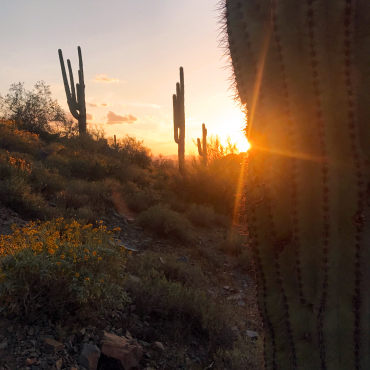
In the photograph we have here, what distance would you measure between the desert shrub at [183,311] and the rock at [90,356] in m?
1.03

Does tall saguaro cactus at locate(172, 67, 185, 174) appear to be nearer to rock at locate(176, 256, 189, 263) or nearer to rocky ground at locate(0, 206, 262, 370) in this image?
rock at locate(176, 256, 189, 263)

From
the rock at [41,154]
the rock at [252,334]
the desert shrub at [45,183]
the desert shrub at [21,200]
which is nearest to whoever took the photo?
the rock at [252,334]

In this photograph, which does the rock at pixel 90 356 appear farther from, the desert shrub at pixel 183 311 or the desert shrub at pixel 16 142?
the desert shrub at pixel 16 142

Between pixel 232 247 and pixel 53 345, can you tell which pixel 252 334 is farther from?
pixel 232 247

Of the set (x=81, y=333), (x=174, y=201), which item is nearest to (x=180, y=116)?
(x=174, y=201)

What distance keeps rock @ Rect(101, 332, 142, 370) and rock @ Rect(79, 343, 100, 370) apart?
0.08 metres

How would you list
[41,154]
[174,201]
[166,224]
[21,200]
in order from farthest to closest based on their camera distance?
[41,154]
[174,201]
[166,224]
[21,200]

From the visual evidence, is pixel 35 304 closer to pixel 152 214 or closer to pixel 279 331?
pixel 279 331

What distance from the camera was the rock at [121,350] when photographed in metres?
2.96

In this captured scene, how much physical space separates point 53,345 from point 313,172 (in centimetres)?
267

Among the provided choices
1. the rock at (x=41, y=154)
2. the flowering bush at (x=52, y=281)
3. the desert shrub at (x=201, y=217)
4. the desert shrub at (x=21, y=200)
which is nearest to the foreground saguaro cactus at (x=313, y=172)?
the flowering bush at (x=52, y=281)

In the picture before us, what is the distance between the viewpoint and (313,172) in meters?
1.82

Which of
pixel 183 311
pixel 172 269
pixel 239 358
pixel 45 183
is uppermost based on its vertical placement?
pixel 45 183

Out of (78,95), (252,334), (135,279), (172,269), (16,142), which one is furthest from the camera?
(78,95)
